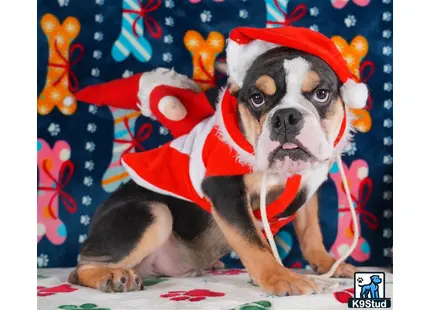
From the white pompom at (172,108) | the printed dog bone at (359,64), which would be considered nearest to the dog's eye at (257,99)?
the white pompom at (172,108)

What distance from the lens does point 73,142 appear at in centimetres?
188

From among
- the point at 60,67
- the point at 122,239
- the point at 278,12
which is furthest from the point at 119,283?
the point at 278,12

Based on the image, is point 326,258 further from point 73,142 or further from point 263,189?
point 73,142

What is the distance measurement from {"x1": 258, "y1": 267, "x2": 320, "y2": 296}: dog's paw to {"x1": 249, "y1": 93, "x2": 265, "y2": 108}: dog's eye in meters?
0.38

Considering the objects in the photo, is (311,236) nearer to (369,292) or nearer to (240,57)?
(369,292)

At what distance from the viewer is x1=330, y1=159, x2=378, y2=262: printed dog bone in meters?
1.89

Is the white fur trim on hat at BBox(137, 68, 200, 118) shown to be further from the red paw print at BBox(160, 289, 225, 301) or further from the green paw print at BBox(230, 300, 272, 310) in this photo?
the green paw print at BBox(230, 300, 272, 310)

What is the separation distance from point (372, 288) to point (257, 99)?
506 mm

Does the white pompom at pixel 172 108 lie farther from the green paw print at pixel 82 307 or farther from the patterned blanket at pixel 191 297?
the green paw print at pixel 82 307

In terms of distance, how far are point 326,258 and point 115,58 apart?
85 centimetres

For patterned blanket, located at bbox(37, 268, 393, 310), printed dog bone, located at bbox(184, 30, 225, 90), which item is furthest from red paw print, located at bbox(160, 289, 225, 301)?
printed dog bone, located at bbox(184, 30, 225, 90)

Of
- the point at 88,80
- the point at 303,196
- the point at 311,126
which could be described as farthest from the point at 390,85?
the point at 88,80

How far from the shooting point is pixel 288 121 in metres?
1.34

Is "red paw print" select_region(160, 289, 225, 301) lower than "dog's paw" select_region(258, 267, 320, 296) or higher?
lower
